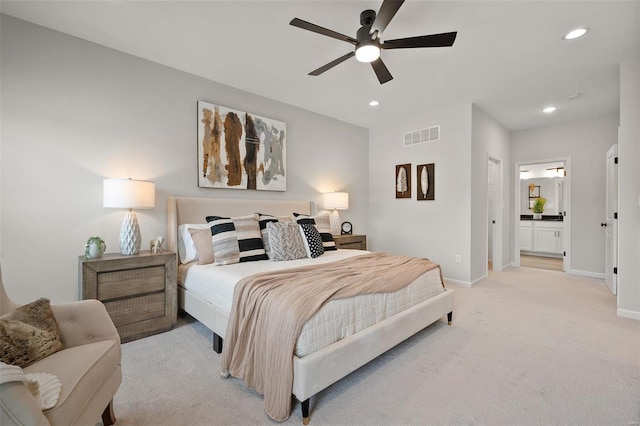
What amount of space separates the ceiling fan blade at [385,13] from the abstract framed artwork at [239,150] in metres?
2.12

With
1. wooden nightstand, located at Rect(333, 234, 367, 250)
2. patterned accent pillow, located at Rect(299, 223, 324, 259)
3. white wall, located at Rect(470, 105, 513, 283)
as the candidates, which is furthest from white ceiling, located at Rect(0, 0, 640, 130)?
wooden nightstand, located at Rect(333, 234, 367, 250)

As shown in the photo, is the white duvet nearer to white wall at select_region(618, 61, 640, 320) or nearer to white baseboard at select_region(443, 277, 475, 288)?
white baseboard at select_region(443, 277, 475, 288)

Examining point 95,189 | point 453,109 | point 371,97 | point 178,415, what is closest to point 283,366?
point 178,415

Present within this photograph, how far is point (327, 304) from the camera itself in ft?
5.74

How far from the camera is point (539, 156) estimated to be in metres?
5.39

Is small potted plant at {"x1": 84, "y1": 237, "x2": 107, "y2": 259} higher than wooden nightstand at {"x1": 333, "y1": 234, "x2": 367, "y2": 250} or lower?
higher

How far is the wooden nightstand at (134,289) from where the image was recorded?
7.76 feet

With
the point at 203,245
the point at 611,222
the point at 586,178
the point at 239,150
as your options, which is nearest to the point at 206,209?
the point at 203,245

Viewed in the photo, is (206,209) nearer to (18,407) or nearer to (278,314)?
(278,314)

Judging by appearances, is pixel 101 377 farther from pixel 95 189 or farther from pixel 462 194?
pixel 462 194

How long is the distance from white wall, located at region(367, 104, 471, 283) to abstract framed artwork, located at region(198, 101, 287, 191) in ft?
5.96

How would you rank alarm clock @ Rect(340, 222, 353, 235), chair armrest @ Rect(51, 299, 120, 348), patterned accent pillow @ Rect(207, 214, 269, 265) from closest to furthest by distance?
chair armrest @ Rect(51, 299, 120, 348)
patterned accent pillow @ Rect(207, 214, 269, 265)
alarm clock @ Rect(340, 222, 353, 235)

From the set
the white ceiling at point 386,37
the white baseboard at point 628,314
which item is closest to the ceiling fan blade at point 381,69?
the white ceiling at point 386,37

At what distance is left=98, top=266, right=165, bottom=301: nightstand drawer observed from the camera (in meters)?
2.40
